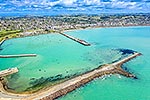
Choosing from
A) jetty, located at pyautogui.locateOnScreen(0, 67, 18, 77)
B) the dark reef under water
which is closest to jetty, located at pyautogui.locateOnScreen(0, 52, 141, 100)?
jetty, located at pyautogui.locateOnScreen(0, 67, 18, 77)

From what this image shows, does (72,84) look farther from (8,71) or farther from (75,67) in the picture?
(8,71)

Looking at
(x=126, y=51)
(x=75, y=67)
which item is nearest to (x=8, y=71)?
(x=75, y=67)

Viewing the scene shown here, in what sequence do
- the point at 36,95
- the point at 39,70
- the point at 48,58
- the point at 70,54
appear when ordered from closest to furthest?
the point at 36,95, the point at 39,70, the point at 48,58, the point at 70,54

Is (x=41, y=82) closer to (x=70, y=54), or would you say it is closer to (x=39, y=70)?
(x=39, y=70)

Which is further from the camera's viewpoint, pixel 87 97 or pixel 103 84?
pixel 103 84

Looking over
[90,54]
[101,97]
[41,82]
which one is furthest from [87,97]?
[90,54]

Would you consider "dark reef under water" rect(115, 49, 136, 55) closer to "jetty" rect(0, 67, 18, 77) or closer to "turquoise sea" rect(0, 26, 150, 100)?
"turquoise sea" rect(0, 26, 150, 100)

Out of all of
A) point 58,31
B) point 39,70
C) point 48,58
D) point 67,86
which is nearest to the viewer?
point 67,86
